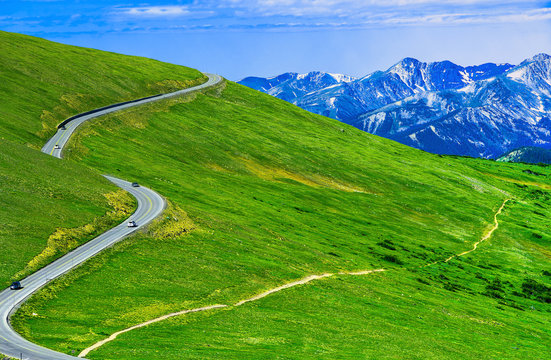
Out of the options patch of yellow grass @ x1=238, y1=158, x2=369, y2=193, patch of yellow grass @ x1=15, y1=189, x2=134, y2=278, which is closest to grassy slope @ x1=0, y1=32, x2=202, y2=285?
patch of yellow grass @ x1=15, y1=189, x2=134, y2=278

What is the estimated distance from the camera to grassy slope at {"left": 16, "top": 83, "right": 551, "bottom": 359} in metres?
58.8

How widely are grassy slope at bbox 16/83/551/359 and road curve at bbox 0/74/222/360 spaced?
1795mm

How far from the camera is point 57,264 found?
70000 millimetres

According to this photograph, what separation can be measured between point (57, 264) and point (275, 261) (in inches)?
1393

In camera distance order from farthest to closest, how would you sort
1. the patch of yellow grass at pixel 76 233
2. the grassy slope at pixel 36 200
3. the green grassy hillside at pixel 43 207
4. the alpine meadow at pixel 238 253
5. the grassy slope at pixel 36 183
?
1. the grassy slope at pixel 36 183
2. the grassy slope at pixel 36 200
3. the green grassy hillside at pixel 43 207
4. the patch of yellow grass at pixel 76 233
5. the alpine meadow at pixel 238 253

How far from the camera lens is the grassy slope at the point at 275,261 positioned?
193ft

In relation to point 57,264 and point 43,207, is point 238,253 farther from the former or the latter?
point 43,207

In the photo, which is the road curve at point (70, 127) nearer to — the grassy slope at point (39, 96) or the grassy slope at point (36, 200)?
the grassy slope at point (39, 96)

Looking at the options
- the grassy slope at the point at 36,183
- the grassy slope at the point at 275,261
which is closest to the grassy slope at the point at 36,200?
the grassy slope at the point at 36,183

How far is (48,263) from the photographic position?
2753 inches

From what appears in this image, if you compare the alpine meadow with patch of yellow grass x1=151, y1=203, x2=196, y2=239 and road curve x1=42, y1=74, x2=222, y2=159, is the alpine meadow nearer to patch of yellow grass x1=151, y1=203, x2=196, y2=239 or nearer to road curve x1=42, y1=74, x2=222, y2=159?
patch of yellow grass x1=151, y1=203, x2=196, y2=239

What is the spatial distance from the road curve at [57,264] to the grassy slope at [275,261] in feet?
5.89

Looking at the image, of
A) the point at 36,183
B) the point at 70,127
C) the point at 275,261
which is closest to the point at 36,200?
the point at 36,183

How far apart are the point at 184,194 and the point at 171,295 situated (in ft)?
173
